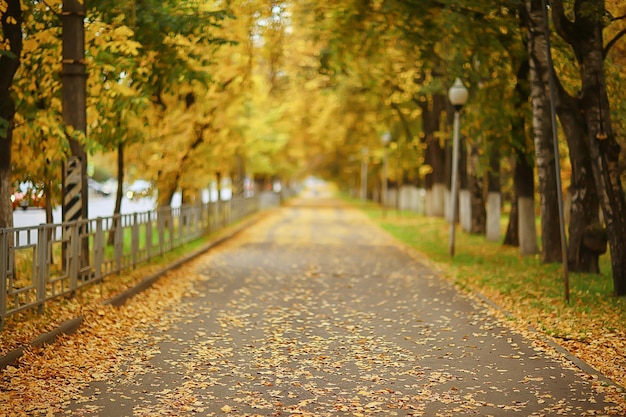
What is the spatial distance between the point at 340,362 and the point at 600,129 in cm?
645

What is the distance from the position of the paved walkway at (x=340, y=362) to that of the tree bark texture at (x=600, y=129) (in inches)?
89.7

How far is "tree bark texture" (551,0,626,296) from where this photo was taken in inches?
515

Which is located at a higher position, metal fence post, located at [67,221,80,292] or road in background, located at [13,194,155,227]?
metal fence post, located at [67,221,80,292]

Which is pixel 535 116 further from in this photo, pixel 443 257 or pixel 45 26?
pixel 45 26

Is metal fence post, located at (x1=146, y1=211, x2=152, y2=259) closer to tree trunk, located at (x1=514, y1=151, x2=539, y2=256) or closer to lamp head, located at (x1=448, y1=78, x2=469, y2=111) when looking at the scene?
lamp head, located at (x1=448, y1=78, x2=469, y2=111)

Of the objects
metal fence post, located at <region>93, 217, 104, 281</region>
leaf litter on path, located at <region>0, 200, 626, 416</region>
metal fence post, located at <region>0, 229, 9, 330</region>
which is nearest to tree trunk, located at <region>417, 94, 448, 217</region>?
leaf litter on path, located at <region>0, 200, 626, 416</region>

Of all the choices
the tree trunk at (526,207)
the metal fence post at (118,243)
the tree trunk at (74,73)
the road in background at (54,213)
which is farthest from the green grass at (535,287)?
the road in background at (54,213)

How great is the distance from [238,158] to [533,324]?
33.2 metres

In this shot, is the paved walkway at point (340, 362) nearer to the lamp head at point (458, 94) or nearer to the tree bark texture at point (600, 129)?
the tree bark texture at point (600, 129)

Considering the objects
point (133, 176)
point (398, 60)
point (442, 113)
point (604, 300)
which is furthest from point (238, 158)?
point (604, 300)

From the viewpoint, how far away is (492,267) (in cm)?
1875

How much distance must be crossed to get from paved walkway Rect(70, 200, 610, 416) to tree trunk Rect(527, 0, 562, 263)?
11.0 feet

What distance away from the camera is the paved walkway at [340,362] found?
7.27 m

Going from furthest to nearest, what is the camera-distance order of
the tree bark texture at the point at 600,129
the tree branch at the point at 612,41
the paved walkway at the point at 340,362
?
the tree branch at the point at 612,41
the tree bark texture at the point at 600,129
the paved walkway at the point at 340,362
